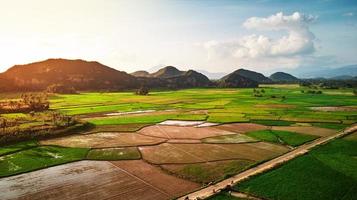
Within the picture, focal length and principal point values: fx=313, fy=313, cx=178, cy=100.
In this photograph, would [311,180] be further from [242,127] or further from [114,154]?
[242,127]

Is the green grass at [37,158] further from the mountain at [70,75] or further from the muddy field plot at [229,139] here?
the mountain at [70,75]

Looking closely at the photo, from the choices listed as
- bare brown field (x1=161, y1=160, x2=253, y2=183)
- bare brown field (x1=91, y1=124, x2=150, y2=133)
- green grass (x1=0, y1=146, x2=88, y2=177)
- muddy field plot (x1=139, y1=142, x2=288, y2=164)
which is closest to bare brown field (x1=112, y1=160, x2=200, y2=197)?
bare brown field (x1=161, y1=160, x2=253, y2=183)

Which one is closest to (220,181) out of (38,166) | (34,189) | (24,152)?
(34,189)

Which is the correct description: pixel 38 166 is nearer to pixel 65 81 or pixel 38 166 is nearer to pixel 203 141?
pixel 203 141

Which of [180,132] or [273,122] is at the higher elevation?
[273,122]

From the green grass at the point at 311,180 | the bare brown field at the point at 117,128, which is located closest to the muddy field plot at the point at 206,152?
the green grass at the point at 311,180

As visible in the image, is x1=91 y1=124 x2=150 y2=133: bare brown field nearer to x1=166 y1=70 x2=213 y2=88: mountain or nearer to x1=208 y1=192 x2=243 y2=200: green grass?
x1=208 y1=192 x2=243 y2=200: green grass

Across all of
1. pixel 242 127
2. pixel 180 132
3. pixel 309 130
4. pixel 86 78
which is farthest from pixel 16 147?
pixel 86 78
